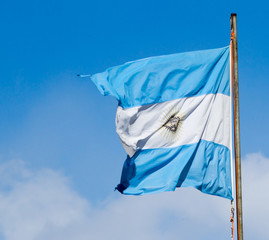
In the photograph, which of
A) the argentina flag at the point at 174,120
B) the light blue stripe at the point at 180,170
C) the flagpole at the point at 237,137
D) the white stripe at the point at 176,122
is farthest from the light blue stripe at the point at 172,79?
the light blue stripe at the point at 180,170

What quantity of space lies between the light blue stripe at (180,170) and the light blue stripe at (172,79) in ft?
5.88

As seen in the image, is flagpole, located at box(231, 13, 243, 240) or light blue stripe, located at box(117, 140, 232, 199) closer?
flagpole, located at box(231, 13, 243, 240)

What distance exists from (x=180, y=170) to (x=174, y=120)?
71.4 inches

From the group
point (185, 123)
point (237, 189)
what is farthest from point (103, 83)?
point (237, 189)

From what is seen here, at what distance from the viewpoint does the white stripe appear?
17.3 meters

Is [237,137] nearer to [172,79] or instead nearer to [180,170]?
[180,170]

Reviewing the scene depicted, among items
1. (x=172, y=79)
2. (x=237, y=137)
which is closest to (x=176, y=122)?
(x=172, y=79)

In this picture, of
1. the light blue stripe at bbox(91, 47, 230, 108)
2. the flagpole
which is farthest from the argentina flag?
the flagpole

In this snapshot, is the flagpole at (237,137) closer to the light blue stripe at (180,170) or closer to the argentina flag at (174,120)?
the argentina flag at (174,120)

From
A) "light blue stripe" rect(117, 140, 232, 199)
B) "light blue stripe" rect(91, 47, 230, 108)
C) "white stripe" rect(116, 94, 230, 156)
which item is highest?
"light blue stripe" rect(91, 47, 230, 108)

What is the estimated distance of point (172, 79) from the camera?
59.4 ft

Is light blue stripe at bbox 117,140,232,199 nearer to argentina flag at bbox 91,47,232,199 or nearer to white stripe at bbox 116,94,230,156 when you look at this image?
argentina flag at bbox 91,47,232,199

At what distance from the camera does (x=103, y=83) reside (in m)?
17.9

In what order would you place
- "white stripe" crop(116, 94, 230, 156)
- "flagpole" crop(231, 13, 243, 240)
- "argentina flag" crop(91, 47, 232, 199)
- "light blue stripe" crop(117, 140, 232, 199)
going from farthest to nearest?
"white stripe" crop(116, 94, 230, 156), "argentina flag" crop(91, 47, 232, 199), "light blue stripe" crop(117, 140, 232, 199), "flagpole" crop(231, 13, 243, 240)
